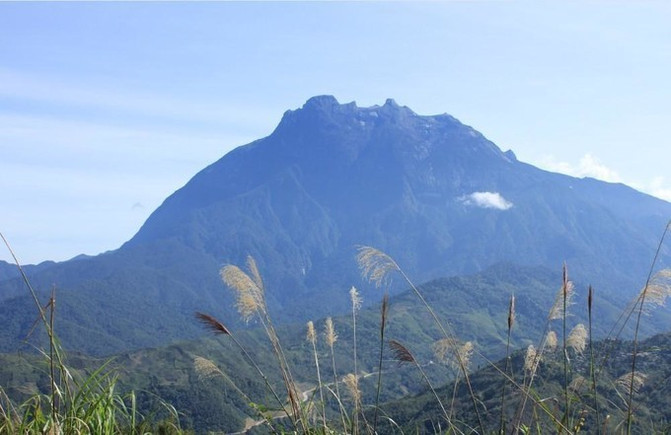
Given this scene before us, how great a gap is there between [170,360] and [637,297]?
174 m

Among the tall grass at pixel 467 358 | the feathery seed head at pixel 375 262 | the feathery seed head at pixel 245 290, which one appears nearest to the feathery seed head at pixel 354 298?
the tall grass at pixel 467 358

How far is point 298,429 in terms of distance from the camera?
4.10 m

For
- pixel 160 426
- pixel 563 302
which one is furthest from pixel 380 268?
pixel 160 426

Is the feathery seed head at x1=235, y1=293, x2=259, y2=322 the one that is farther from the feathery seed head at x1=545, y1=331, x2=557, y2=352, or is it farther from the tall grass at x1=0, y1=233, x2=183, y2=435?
the feathery seed head at x1=545, y1=331, x2=557, y2=352

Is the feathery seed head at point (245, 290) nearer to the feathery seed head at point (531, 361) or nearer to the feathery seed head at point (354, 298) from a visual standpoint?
the feathery seed head at point (354, 298)

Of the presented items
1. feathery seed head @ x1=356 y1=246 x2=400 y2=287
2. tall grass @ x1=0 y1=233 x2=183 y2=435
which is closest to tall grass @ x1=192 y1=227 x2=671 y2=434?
feathery seed head @ x1=356 y1=246 x2=400 y2=287

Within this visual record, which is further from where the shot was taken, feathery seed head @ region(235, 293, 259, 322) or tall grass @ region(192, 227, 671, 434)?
feathery seed head @ region(235, 293, 259, 322)

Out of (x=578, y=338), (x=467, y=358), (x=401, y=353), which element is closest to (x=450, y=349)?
(x=467, y=358)

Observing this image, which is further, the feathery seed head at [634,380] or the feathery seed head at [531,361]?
the feathery seed head at [531,361]

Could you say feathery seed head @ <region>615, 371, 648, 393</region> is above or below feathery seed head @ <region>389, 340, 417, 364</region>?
→ below

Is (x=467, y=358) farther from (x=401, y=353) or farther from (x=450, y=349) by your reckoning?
(x=401, y=353)

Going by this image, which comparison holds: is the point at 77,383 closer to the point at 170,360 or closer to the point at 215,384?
the point at 215,384

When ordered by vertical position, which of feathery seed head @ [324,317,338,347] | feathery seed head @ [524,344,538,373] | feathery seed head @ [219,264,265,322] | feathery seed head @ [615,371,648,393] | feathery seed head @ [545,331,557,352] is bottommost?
feathery seed head @ [615,371,648,393]

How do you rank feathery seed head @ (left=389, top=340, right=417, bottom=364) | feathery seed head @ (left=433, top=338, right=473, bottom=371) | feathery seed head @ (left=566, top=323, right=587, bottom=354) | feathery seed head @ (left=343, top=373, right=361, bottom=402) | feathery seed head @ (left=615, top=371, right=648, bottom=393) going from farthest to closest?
1. feathery seed head @ (left=566, top=323, right=587, bottom=354)
2. feathery seed head @ (left=433, top=338, right=473, bottom=371)
3. feathery seed head @ (left=343, top=373, right=361, bottom=402)
4. feathery seed head @ (left=615, top=371, right=648, bottom=393)
5. feathery seed head @ (left=389, top=340, right=417, bottom=364)
